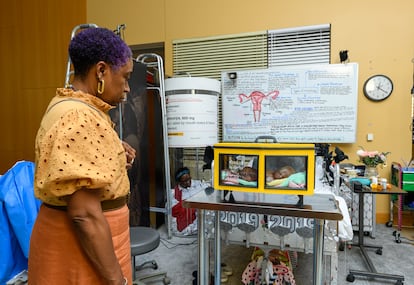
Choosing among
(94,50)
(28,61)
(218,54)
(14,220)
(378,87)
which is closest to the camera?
(94,50)

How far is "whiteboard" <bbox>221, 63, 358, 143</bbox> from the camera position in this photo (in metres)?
3.62

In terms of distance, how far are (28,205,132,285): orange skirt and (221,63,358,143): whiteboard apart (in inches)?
129

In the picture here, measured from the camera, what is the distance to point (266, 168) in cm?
143

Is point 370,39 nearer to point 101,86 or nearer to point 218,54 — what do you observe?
point 218,54

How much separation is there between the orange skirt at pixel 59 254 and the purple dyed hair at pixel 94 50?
1.48 feet

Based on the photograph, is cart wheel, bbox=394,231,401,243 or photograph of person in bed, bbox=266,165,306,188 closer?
photograph of person in bed, bbox=266,165,306,188

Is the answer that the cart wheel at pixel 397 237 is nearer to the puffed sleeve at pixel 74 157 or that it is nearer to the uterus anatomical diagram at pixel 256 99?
the uterus anatomical diagram at pixel 256 99

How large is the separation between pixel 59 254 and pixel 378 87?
3951mm

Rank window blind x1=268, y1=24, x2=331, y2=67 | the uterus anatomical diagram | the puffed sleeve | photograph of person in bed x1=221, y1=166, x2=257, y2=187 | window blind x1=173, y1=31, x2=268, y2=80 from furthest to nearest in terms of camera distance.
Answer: window blind x1=173, y1=31, x2=268, y2=80, the uterus anatomical diagram, window blind x1=268, y1=24, x2=331, y2=67, photograph of person in bed x1=221, y1=166, x2=257, y2=187, the puffed sleeve

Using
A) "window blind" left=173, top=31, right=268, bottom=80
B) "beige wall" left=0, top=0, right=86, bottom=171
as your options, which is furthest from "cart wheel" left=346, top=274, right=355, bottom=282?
"beige wall" left=0, top=0, right=86, bottom=171

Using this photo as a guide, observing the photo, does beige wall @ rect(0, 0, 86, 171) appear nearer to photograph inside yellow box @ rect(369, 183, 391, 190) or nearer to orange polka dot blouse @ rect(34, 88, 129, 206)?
orange polka dot blouse @ rect(34, 88, 129, 206)

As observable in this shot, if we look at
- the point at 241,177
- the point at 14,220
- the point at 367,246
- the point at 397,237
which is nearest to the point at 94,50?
the point at 241,177

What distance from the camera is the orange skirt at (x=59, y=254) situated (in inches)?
33.5

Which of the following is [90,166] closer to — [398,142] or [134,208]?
[134,208]
